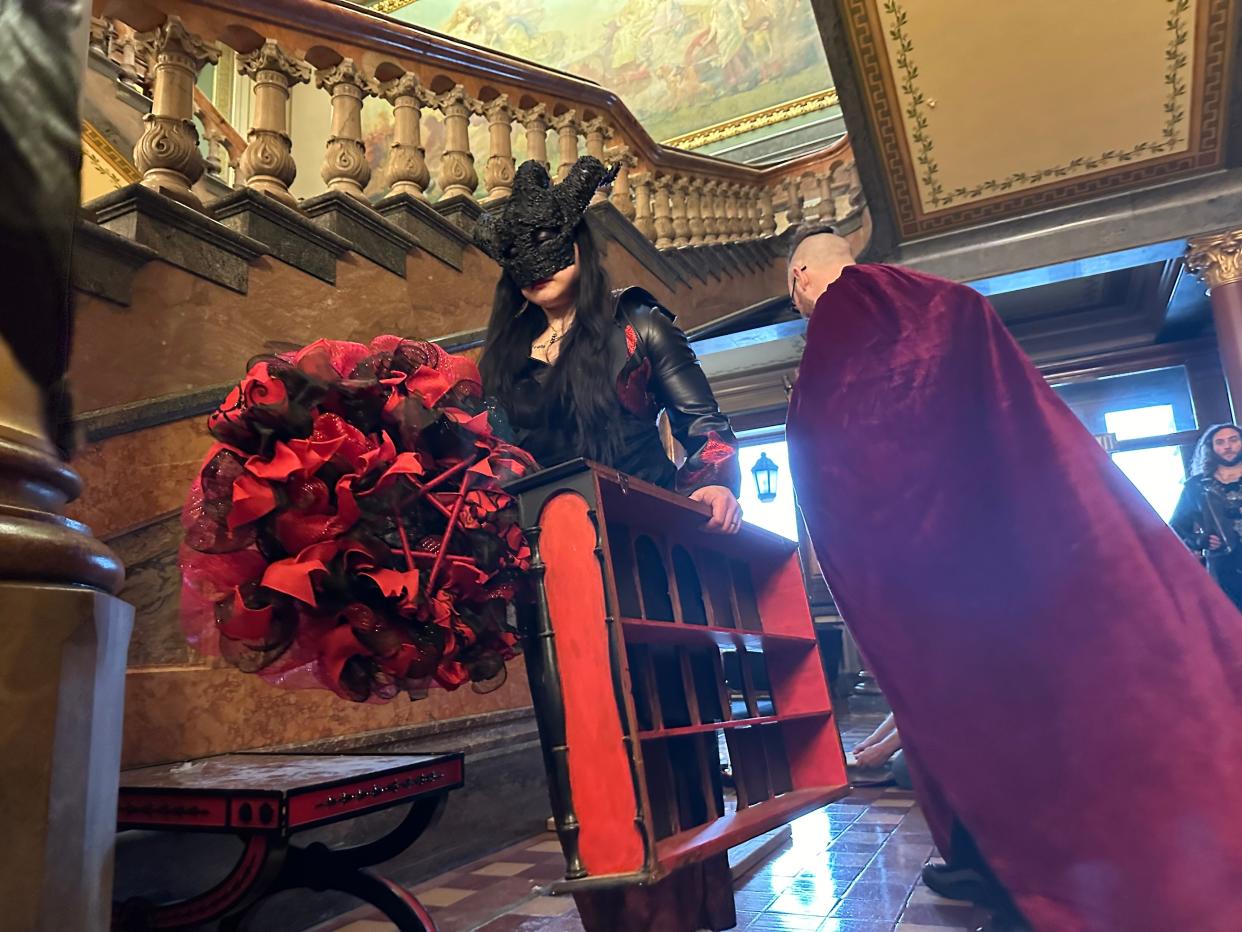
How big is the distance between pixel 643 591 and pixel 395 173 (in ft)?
9.01

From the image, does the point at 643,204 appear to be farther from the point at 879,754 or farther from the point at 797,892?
the point at 797,892

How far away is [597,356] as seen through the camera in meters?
1.63

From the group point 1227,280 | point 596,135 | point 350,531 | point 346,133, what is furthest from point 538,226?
point 1227,280

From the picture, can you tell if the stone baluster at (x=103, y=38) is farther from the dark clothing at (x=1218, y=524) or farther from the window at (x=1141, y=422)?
the window at (x=1141, y=422)

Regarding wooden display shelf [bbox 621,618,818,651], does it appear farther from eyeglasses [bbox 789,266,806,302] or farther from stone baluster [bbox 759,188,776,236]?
stone baluster [bbox 759,188,776,236]

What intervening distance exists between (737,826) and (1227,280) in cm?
572

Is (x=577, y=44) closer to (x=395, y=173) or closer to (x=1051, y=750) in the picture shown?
(x=395, y=173)

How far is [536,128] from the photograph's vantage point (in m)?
4.15

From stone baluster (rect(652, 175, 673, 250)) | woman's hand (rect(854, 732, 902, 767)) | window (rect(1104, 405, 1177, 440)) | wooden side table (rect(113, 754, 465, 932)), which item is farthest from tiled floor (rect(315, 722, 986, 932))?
window (rect(1104, 405, 1177, 440))

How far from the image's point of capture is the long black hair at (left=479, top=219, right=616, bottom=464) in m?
1.60

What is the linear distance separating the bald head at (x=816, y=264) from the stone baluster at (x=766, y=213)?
178 inches

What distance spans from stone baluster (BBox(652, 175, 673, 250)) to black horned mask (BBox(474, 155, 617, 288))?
3.30m

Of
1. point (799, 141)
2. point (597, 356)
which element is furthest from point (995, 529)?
point (799, 141)

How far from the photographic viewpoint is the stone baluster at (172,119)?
2.76 metres
